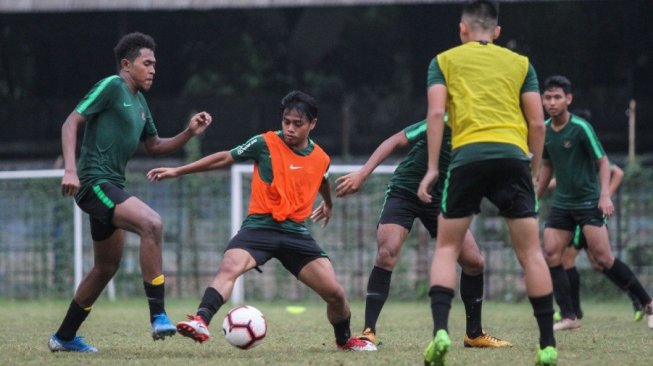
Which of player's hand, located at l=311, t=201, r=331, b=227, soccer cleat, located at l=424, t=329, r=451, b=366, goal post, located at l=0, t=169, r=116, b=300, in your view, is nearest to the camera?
soccer cleat, located at l=424, t=329, r=451, b=366

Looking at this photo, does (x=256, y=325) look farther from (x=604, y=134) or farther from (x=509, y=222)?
(x=604, y=134)

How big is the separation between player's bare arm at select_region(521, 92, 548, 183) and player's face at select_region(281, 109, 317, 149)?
1677 millimetres

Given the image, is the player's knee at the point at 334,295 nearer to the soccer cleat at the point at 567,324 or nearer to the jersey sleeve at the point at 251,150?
the jersey sleeve at the point at 251,150

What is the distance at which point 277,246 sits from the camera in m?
7.93

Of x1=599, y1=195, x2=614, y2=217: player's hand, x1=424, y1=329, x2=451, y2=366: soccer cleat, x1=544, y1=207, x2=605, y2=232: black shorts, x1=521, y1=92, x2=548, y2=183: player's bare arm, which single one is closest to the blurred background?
x1=544, y1=207, x2=605, y2=232: black shorts

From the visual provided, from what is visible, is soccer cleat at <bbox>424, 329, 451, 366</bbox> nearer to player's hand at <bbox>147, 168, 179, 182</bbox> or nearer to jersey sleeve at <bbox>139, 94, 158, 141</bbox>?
player's hand at <bbox>147, 168, 179, 182</bbox>

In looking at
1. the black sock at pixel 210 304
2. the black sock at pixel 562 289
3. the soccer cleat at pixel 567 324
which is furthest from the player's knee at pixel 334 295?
the black sock at pixel 562 289

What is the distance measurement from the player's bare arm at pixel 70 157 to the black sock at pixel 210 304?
103 cm

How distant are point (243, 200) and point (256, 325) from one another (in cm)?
919

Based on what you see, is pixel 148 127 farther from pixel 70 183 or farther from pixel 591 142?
pixel 591 142

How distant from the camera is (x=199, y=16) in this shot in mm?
20922

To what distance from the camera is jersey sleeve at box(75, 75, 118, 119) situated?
7.95 metres

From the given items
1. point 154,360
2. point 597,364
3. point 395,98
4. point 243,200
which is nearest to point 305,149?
point 154,360

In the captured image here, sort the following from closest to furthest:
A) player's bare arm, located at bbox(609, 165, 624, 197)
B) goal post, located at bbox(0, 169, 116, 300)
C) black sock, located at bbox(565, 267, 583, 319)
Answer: black sock, located at bbox(565, 267, 583, 319) → player's bare arm, located at bbox(609, 165, 624, 197) → goal post, located at bbox(0, 169, 116, 300)
